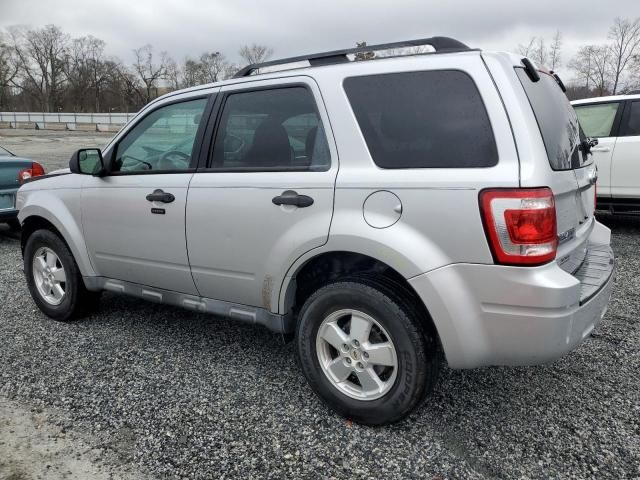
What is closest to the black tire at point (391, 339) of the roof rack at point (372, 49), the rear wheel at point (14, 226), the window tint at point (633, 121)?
the roof rack at point (372, 49)

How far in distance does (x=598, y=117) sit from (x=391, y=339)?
613cm

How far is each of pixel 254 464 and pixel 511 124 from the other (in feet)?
6.27

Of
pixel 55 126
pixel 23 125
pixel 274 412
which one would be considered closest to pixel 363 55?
pixel 274 412

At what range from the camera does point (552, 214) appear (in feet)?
7.50

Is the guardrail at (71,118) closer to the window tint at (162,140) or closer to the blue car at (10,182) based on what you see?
the blue car at (10,182)

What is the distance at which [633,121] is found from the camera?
6.85 metres

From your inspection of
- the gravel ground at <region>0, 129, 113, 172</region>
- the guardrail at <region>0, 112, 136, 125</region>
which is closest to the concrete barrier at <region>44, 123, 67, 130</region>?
the guardrail at <region>0, 112, 136, 125</region>

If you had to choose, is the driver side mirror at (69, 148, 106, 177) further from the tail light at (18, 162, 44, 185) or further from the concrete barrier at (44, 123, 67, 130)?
the concrete barrier at (44, 123, 67, 130)

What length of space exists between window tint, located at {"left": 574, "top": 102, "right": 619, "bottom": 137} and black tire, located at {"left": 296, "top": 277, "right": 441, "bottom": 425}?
5790 millimetres

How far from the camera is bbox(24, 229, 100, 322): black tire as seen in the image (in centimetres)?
408

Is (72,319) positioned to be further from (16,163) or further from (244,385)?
(16,163)

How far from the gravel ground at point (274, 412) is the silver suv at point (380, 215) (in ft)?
0.89

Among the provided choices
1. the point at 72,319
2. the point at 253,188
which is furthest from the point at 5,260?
the point at 253,188

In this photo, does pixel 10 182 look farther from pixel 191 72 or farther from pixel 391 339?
pixel 191 72
